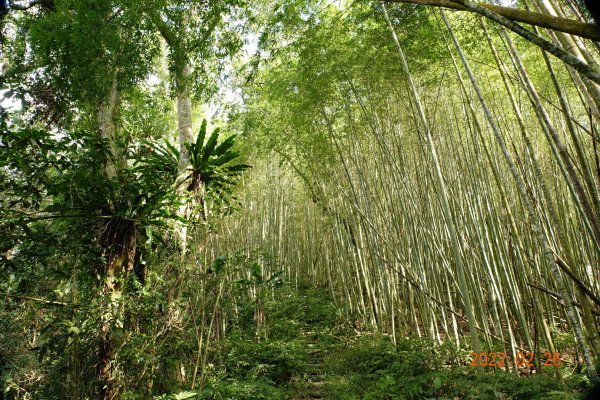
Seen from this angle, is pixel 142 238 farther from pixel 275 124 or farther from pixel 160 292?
pixel 275 124

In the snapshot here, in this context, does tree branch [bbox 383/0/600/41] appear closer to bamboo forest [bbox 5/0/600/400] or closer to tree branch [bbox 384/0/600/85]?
tree branch [bbox 384/0/600/85]

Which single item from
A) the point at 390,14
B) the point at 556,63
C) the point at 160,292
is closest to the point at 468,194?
the point at 390,14

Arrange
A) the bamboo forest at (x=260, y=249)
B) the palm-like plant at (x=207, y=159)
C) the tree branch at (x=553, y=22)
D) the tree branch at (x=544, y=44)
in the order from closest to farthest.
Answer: the tree branch at (x=553, y=22)
the tree branch at (x=544, y=44)
the bamboo forest at (x=260, y=249)
the palm-like plant at (x=207, y=159)

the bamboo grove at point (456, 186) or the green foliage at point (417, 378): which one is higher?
the bamboo grove at point (456, 186)

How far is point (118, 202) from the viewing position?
3.02 metres

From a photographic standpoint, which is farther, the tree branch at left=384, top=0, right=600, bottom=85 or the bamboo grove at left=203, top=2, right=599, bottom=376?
the bamboo grove at left=203, top=2, right=599, bottom=376

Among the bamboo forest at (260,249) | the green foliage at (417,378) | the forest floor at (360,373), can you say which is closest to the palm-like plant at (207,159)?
the bamboo forest at (260,249)

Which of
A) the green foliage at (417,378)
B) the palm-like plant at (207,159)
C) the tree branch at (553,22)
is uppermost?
the palm-like plant at (207,159)

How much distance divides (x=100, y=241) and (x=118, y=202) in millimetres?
357

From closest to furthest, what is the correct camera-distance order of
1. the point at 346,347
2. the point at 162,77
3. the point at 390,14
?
1. the point at 390,14
2. the point at 346,347
3. the point at 162,77
